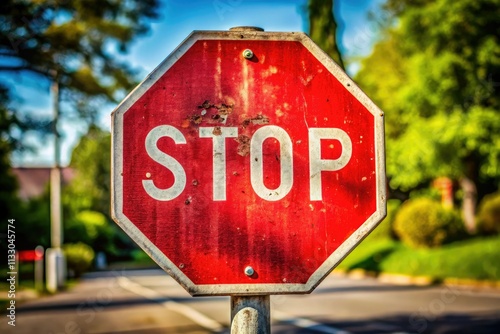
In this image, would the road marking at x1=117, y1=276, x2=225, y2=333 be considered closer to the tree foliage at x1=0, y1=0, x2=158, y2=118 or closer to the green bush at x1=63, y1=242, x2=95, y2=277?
the tree foliage at x1=0, y1=0, x2=158, y2=118

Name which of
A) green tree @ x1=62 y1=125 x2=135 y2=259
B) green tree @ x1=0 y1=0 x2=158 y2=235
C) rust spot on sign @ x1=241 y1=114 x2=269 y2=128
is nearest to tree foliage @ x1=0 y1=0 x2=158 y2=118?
green tree @ x1=0 y1=0 x2=158 y2=235

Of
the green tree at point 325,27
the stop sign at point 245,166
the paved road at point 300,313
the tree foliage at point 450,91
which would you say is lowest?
the paved road at point 300,313

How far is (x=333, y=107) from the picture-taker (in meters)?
1.79

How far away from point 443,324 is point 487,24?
12848mm

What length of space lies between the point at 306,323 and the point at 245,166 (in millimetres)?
10268

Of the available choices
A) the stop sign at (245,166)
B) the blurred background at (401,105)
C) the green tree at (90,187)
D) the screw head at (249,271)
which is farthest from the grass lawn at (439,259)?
the green tree at (90,187)

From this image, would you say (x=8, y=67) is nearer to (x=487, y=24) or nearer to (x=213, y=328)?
(x=213, y=328)

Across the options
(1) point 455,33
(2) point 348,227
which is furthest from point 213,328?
(1) point 455,33

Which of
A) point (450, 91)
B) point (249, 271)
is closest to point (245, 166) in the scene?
point (249, 271)

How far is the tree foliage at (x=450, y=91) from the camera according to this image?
69.5ft

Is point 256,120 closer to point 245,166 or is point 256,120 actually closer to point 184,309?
point 245,166

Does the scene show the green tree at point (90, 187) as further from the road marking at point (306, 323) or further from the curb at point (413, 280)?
the road marking at point (306, 323)

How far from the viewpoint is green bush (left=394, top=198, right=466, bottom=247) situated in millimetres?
23609

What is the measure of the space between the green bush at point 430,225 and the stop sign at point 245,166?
74.3 ft
